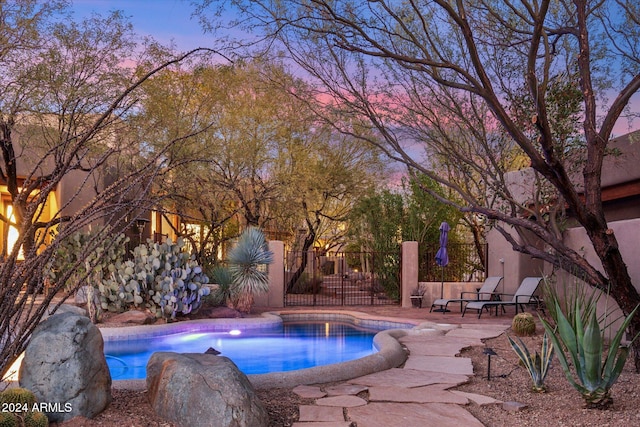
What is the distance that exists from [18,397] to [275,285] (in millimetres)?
12794

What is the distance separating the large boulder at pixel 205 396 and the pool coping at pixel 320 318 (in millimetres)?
1381

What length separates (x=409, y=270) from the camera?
16.8m

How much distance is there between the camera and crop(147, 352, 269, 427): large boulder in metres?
4.57

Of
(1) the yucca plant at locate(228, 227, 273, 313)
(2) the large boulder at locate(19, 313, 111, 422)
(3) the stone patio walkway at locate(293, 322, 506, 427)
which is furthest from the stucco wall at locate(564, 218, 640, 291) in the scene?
(2) the large boulder at locate(19, 313, 111, 422)

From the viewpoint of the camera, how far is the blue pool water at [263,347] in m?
10.0

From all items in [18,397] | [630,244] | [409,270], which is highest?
[630,244]

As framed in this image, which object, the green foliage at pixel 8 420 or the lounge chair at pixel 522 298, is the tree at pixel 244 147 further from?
the green foliage at pixel 8 420

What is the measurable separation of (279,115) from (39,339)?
15.7 metres

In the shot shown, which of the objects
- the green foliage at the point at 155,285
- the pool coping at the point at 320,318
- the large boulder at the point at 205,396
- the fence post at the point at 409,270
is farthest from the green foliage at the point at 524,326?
the large boulder at the point at 205,396

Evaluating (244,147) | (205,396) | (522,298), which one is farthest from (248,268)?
(205,396)

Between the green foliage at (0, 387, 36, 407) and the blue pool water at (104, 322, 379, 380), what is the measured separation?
4.96 meters

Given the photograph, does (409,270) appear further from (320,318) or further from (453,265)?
(453,265)

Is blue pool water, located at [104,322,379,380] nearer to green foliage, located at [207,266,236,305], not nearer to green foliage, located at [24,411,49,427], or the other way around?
green foliage, located at [207,266,236,305]

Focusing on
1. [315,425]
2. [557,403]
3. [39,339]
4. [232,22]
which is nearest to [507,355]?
[557,403]
